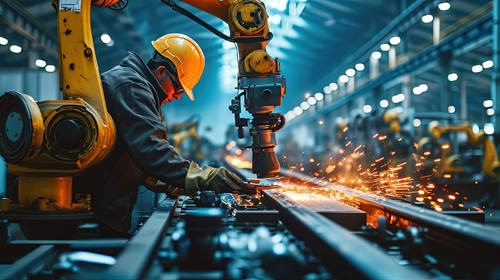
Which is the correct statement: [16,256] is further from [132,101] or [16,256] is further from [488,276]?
[488,276]

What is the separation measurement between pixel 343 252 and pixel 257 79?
1.48 meters

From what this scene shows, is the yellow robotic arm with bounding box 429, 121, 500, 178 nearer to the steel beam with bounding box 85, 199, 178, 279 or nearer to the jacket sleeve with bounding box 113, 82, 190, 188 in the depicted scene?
the jacket sleeve with bounding box 113, 82, 190, 188

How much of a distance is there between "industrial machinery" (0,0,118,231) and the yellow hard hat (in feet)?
2.76

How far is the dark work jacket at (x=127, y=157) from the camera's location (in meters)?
2.02

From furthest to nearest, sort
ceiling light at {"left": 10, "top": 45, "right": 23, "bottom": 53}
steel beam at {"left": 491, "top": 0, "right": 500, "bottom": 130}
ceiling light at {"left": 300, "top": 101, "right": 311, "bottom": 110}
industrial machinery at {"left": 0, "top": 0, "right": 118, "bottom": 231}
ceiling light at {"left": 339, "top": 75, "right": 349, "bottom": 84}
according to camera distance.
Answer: ceiling light at {"left": 300, "top": 101, "right": 311, "bottom": 110}, ceiling light at {"left": 339, "top": 75, "right": 349, "bottom": 84}, ceiling light at {"left": 10, "top": 45, "right": 23, "bottom": 53}, steel beam at {"left": 491, "top": 0, "right": 500, "bottom": 130}, industrial machinery at {"left": 0, "top": 0, "right": 118, "bottom": 231}

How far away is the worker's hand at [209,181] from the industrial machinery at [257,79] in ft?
1.27

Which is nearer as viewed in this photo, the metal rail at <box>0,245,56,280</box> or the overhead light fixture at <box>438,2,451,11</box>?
the metal rail at <box>0,245,56,280</box>

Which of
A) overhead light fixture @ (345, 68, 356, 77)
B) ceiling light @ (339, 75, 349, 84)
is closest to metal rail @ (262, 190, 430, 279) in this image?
overhead light fixture @ (345, 68, 356, 77)

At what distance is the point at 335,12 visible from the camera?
12.4 m

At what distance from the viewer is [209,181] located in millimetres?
2076

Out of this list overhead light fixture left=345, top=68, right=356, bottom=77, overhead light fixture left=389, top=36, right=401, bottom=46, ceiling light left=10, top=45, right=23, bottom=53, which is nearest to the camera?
ceiling light left=10, top=45, right=23, bottom=53

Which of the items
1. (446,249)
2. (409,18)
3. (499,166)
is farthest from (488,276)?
(409,18)

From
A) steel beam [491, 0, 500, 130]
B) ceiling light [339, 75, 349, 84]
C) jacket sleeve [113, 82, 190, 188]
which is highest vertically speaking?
ceiling light [339, 75, 349, 84]

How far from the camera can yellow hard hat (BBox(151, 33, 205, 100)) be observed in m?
2.75
